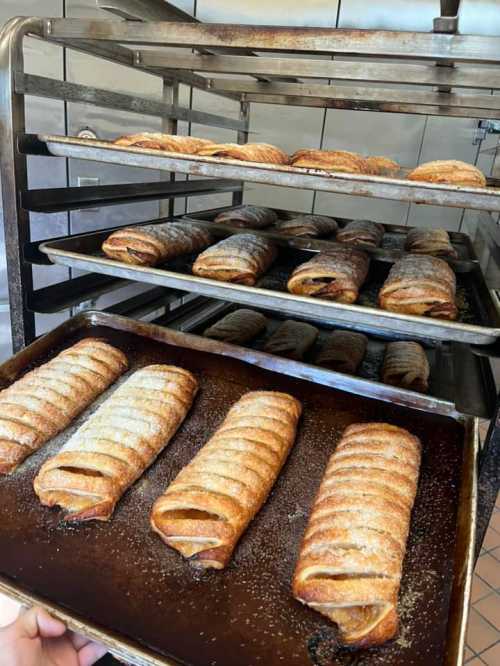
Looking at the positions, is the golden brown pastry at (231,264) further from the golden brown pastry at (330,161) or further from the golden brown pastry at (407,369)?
the golden brown pastry at (407,369)

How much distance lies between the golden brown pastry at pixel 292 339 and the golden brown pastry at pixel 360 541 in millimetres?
818

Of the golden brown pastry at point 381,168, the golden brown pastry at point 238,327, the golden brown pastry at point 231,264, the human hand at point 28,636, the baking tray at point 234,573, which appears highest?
the golden brown pastry at point 381,168

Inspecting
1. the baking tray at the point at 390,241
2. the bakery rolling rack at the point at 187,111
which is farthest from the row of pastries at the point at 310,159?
the baking tray at the point at 390,241

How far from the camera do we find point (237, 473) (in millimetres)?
1308

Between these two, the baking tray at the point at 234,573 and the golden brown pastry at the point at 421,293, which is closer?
the baking tray at the point at 234,573

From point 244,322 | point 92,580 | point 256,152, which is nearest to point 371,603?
point 92,580

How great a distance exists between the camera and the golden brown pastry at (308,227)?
2645 millimetres

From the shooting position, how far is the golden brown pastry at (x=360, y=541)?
1.03 meters

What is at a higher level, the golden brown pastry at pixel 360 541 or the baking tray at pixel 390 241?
the baking tray at pixel 390 241

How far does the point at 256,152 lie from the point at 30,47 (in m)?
2.08

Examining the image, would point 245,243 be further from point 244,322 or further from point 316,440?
point 316,440

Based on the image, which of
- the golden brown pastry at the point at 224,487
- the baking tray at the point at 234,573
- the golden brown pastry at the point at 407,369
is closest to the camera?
the baking tray at the point at 234,573

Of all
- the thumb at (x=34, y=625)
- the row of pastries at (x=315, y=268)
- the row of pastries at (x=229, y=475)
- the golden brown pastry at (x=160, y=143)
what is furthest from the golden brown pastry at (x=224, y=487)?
the golden brown pastry at (x=160, y=143)

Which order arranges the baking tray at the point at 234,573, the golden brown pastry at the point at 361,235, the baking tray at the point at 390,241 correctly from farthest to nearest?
1. the golden brown pastry at the point at 361,235
2. the baking tray at the point at 390,241
3. the baking tray at the point at 234,573
